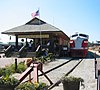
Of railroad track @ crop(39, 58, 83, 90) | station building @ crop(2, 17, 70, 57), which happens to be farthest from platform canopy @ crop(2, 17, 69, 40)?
railroad track @ crop(39, 58, 83, 90)

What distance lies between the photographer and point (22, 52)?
30.0 metres

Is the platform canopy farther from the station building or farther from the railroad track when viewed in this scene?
the railroad track

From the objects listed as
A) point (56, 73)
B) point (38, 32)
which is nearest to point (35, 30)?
point (38, 32)

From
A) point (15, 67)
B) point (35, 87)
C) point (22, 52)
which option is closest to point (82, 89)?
point (35, 87)

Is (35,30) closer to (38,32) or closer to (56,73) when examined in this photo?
(38,32)

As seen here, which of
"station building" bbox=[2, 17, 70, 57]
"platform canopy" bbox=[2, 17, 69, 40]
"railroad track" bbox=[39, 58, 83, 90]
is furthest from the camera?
"station building" bbox=[2, 17, 70, 57]

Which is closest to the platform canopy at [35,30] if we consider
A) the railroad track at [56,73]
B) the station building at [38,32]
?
the station building at [38,32]

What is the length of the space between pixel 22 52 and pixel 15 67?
1498 cm

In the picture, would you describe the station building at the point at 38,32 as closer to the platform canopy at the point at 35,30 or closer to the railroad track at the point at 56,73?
the platform canopy at the point at 35,30

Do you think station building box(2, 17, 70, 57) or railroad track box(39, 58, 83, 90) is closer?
railroad track box(39, 58, 83, 90)

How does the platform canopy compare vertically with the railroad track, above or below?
above

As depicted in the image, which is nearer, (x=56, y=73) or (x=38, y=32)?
(x=56, y=73)

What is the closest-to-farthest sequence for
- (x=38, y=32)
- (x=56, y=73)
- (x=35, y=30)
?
1. (x=56, y=73)
2. (x=38, y=32)
3. (x=35, y=30)

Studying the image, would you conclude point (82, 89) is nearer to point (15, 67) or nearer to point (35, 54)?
point (15, 67)
